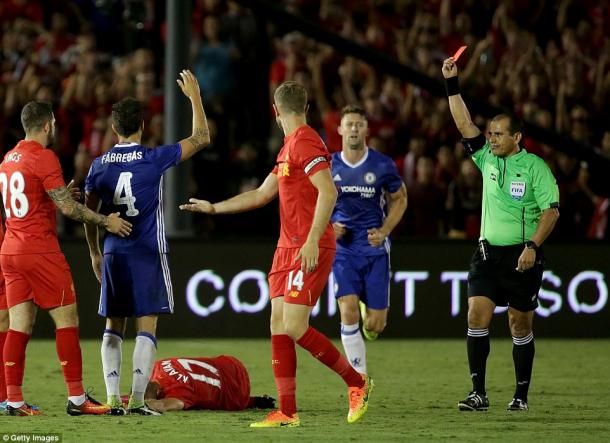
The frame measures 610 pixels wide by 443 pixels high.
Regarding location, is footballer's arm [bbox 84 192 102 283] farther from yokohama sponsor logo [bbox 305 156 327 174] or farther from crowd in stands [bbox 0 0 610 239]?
crowd in stands [bbox 0 0 610 239]

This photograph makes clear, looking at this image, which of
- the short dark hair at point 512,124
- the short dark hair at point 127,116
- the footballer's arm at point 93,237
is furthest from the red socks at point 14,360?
the short dark hair at point 512,124

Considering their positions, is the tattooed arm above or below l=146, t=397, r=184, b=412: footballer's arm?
above

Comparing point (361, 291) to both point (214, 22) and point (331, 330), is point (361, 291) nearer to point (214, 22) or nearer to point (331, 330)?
point (331, 330)

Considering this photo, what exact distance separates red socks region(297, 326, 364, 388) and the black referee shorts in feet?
4.54

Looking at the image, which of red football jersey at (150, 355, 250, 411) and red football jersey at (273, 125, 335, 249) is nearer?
red football jersey at (273, 125, 335, 249)

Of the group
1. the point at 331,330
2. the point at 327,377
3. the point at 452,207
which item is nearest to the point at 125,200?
the point at 327,377

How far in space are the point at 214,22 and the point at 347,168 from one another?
6.88 metres

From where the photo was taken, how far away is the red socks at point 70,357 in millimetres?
8648

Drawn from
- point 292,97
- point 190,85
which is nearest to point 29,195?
point 190,85

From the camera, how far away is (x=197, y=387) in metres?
9.12

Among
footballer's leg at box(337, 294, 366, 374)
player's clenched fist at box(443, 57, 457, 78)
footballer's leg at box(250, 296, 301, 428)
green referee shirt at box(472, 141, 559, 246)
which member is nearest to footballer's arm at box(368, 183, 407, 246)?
footballer's leg at box(337, 294, 366, 374)

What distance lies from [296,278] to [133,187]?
1329mm

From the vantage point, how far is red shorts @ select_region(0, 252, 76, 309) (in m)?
8.63

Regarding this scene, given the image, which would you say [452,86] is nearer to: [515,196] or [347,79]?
[515,196]
